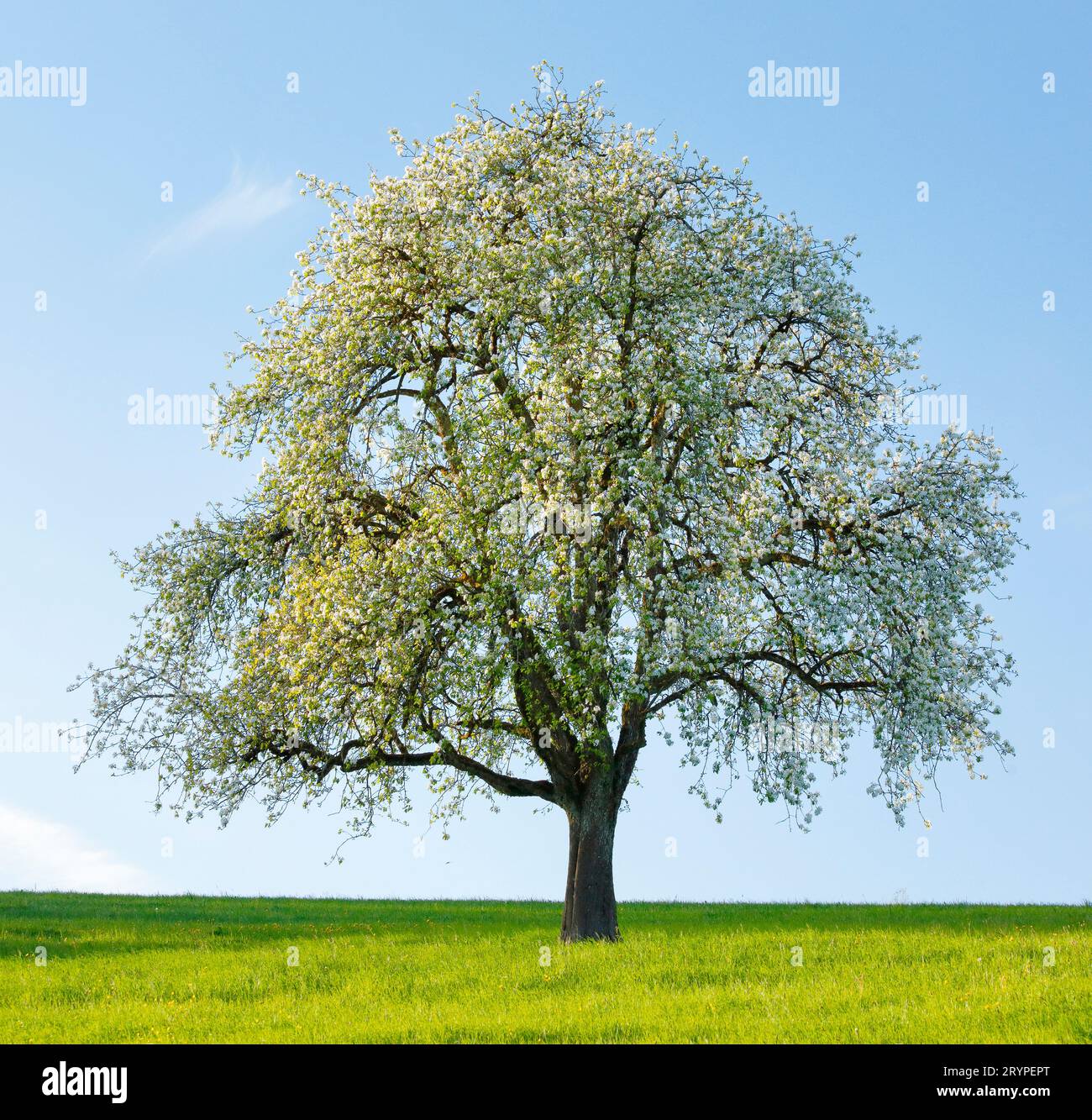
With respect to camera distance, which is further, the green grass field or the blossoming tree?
the blossoming tree

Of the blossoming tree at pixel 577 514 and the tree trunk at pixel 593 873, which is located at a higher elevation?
the blossoming tree at pixel 577 514

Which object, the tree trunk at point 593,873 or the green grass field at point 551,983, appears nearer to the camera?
the green grass field at point 551,983

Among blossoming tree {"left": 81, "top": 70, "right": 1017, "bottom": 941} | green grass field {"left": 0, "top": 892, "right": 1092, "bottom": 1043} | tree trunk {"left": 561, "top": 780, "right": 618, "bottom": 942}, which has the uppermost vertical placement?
blossoming tree {"left": 81, "top": 70, "right": 1017, "bottom": 941}

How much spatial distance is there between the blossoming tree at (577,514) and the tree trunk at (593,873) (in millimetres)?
61

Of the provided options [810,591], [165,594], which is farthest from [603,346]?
[165,594]

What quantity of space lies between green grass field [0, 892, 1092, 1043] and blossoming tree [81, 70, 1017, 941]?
282cm

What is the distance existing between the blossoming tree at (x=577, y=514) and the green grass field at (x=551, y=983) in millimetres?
2821

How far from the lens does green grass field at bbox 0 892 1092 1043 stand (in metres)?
13.5

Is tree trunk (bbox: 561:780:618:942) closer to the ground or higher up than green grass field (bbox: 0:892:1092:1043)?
higher up

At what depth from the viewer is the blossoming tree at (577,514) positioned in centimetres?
1919

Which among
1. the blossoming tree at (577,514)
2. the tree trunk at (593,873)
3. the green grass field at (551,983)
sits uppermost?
the blossoming tree at (577,514)

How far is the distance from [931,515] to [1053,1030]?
32.7ft

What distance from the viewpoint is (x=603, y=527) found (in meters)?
19.6
